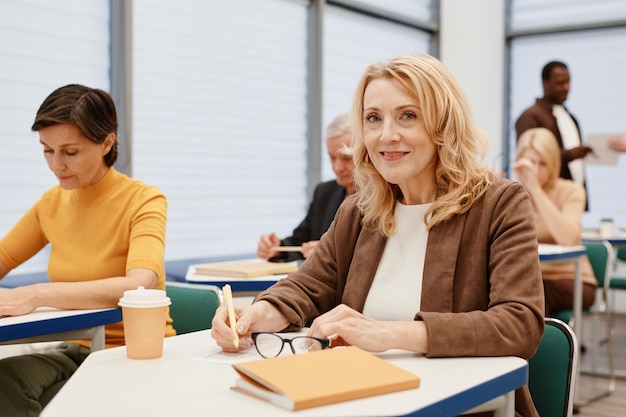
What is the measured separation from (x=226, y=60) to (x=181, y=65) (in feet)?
1.33

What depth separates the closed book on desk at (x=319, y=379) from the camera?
106 centimetres

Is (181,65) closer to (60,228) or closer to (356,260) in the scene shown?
(60,228)

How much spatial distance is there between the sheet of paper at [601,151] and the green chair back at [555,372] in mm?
Result: 3747

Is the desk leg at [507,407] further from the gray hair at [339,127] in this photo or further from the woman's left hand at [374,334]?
the gray hair at [339,127]

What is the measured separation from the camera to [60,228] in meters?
2.35

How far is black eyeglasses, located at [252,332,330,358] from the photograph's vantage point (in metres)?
1.41

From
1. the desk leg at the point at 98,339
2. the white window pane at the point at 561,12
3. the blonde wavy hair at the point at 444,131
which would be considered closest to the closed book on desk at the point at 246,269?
the desk leg at the point at 98,339

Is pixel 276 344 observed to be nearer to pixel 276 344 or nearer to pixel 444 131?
pixel 276 344

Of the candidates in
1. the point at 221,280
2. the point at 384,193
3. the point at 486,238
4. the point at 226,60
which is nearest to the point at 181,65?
the point at 226,60

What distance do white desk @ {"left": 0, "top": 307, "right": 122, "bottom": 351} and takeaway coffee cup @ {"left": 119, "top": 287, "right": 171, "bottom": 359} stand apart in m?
0.49

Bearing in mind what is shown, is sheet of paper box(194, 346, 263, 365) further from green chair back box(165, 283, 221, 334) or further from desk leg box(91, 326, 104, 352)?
green chair back box(165, 283, 221, 334)

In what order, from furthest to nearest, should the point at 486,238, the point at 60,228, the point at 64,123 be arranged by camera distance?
the point at 60,228, the point at 64,123, the point at 486,238

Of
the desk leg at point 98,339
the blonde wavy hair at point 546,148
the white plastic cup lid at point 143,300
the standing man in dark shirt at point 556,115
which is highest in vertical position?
the standing man in dark shirt at point 556,115

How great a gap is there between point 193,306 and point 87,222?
1.40 feet
